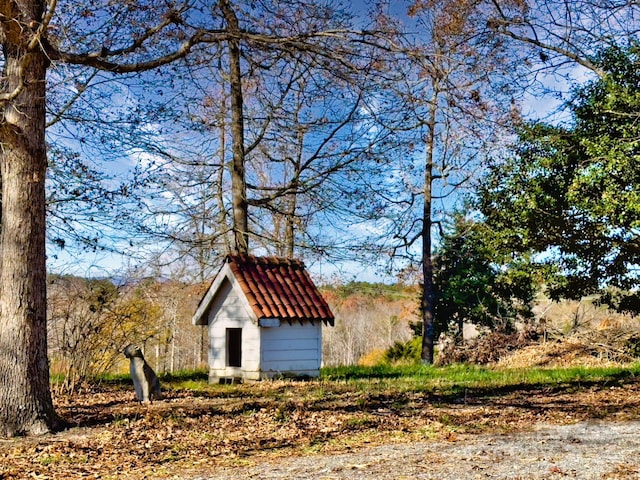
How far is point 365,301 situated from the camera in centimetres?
3653

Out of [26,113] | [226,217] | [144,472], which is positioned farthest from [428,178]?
[144,472]

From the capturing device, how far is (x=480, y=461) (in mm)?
5758

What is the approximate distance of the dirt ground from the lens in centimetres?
559

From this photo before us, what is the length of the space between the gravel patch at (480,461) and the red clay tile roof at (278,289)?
6746mm

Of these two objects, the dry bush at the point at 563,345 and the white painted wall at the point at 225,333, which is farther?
the dry bush at the point at 563,345

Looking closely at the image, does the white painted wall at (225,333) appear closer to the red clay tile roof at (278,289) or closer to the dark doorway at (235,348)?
the red clay tile roof at (278,289)

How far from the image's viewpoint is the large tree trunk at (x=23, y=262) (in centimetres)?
748

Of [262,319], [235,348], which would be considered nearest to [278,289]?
[262,319]

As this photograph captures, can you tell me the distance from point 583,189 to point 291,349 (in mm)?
6862

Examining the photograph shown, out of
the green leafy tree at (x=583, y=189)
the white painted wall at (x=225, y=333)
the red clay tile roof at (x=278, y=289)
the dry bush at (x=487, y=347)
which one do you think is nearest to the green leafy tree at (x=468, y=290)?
the dry bush at (x=487, y=347)

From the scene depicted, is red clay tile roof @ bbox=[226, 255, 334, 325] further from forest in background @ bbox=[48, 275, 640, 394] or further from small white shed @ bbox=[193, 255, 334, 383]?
forest in background @ bbox=[48, 275, 640, 394]

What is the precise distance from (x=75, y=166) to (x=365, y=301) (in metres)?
26.2

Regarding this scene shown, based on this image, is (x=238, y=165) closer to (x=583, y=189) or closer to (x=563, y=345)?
(x=583, y=189)

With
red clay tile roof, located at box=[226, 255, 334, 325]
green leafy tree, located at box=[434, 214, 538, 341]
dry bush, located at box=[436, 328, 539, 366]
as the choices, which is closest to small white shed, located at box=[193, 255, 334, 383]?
red clay tile roof, located at box=[226, 255, 334, 325]
